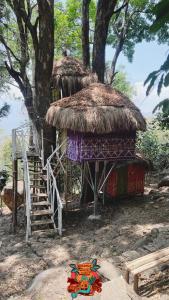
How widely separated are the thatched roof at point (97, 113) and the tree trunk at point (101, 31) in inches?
96.1

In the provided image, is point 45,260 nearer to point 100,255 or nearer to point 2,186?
point 100,255

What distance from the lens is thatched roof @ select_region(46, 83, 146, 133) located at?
938 centimetres

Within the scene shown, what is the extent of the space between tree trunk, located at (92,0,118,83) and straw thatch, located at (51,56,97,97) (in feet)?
1.49

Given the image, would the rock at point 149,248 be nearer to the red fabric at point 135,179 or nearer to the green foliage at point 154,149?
the red fabric at point 135,179

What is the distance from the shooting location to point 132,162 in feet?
40.4

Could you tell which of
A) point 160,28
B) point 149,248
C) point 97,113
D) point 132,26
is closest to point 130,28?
point 132,26

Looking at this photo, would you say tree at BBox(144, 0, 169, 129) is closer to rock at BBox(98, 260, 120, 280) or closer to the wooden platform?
the wooden platform

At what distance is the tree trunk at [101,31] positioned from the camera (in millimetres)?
11930

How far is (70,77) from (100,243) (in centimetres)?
750

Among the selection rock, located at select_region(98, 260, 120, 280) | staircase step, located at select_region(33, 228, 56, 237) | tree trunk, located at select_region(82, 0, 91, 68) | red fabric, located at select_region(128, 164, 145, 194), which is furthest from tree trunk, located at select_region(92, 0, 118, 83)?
rock, located at select_region(98, 260, 120, 280)

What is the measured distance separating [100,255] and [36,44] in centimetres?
766

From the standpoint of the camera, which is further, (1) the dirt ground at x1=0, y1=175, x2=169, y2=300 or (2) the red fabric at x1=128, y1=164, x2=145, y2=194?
(2) the red fabric at x1=128, y1=164, x2=145, y2=194

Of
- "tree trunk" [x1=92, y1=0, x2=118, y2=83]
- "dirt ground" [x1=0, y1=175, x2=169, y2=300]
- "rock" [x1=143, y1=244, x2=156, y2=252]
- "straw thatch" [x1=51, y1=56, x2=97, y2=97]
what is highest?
"tree trunk" [x1=92, y1=0, x2=118, y2=83]

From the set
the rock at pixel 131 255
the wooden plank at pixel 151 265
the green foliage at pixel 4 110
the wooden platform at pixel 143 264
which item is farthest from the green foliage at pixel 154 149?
the wooden plank at pixel 151 265
